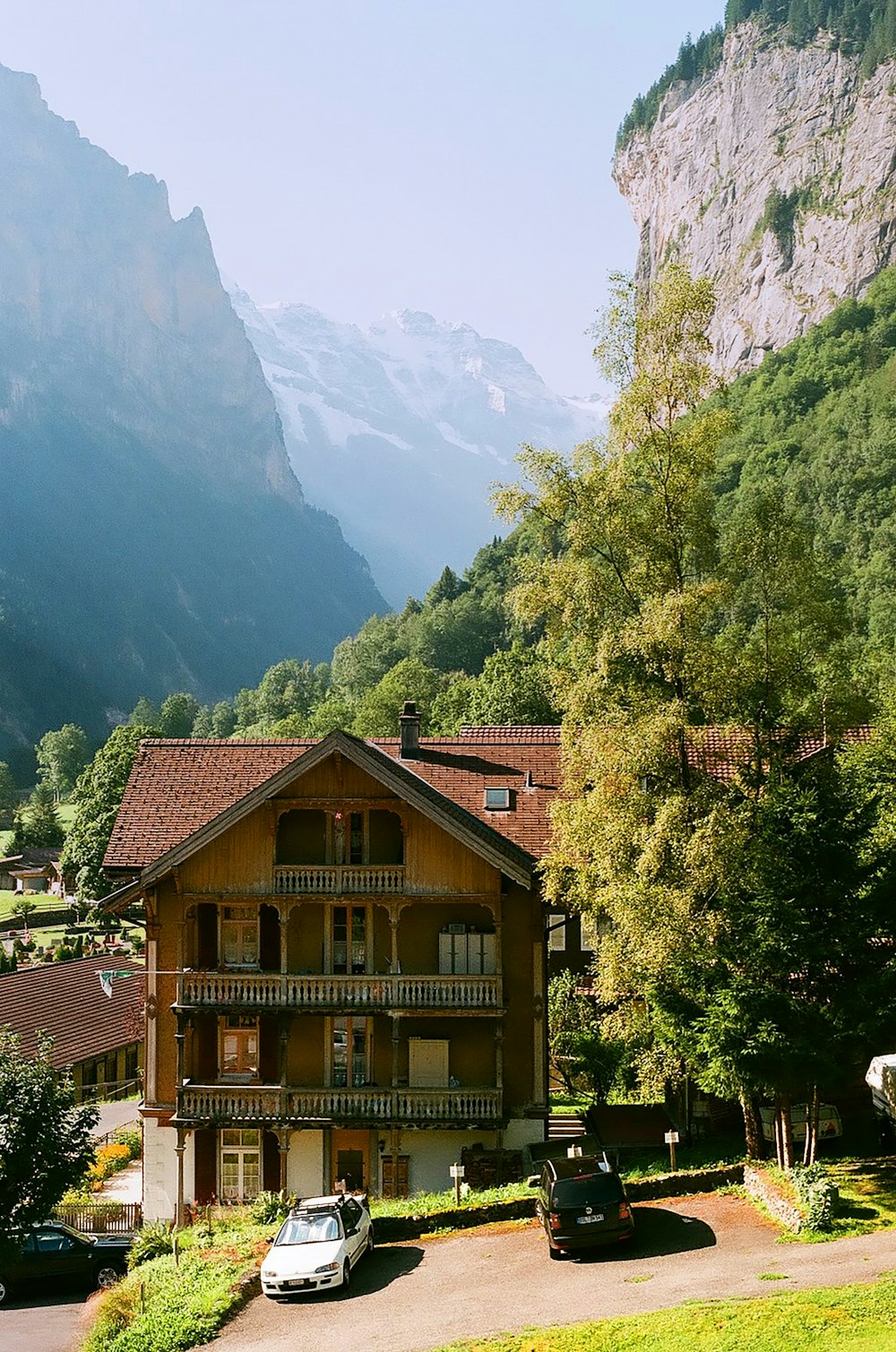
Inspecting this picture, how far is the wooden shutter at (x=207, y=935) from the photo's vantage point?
34.0m

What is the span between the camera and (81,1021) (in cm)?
5194

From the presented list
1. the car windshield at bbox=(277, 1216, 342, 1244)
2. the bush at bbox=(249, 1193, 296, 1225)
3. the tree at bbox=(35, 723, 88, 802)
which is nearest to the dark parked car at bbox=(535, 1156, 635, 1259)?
the car windshield at bbox=(277, 1216, 342, 1244)

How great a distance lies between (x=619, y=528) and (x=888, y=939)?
10.3m

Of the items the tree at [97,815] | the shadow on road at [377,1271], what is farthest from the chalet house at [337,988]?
the tree at [97,815]

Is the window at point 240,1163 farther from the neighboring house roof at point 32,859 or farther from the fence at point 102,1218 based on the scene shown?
the neighboring house roof at point 32,859

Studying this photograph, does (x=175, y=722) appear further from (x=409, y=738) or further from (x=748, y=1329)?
(x=748, y=1329)

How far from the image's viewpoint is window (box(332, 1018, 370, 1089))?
A: 110 ft

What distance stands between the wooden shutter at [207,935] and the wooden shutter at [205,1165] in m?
4.24

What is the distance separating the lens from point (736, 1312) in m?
18.2

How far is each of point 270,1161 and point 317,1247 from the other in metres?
10.7

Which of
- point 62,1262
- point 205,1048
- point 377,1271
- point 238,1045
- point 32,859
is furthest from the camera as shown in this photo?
point 32,859

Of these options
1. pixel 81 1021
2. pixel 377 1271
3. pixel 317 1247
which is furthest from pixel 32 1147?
pixel 81 1021

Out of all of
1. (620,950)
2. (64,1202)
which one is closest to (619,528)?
(620,950)

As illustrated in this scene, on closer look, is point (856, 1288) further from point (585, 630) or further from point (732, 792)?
point (585, 630)
